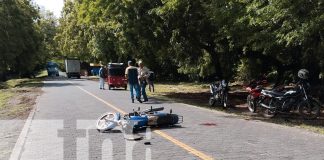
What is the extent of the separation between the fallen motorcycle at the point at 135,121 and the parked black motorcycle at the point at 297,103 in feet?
15.0

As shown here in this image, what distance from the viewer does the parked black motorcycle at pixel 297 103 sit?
16.0 meters

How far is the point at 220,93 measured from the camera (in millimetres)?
21031

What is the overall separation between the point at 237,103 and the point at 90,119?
9569 millimetres

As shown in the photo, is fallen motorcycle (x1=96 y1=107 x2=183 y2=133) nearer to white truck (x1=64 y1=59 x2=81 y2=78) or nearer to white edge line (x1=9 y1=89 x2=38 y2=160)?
white edge line (x1=9 y1=89 x2=38 y2=160)

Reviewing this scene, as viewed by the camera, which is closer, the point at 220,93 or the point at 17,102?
the point at 220,93

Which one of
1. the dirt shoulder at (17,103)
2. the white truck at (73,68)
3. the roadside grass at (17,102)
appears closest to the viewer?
the dirt shoulder at (17,103)

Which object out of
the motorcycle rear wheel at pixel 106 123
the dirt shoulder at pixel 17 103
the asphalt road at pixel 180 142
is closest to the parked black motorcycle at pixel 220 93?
the asphalt road at pixel 180 142

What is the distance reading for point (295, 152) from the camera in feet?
31.0

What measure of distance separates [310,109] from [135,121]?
6602mm

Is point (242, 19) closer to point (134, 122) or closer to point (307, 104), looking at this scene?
point (307, 104)

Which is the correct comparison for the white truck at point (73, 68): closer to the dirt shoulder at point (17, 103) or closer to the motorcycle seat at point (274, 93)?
the dirt shoulder at point (17, 103)

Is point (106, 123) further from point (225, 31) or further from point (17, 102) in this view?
point (17, 102)

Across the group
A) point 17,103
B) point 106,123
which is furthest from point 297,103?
point 17,103

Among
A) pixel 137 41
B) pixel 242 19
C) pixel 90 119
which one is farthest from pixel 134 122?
pixel 137 41
